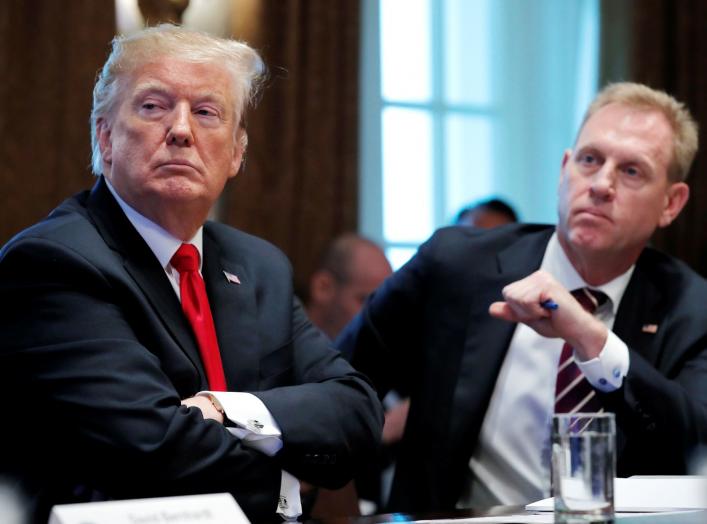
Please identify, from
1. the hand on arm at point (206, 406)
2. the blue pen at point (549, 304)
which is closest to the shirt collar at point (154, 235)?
the hand on arm at point (206, 406)

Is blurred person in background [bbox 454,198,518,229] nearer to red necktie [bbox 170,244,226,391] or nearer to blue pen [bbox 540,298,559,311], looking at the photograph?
blue pen [bbox 540,298,559,311]

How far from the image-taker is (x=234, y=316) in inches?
90.6

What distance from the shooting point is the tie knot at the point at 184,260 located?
228cm

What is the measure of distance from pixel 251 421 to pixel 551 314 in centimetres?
86

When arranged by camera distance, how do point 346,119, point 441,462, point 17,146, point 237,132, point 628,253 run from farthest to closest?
point 346,119 < point 17,146 < point 628,253 < point 441,462 < point 237,132

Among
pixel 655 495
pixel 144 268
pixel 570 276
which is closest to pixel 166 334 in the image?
pixel 144 268

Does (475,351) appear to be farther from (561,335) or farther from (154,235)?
(154,235)

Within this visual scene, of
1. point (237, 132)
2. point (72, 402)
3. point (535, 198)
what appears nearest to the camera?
point (72, 402)

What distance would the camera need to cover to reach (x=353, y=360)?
2893 mm

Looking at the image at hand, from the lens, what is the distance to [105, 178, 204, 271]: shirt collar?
2252mm

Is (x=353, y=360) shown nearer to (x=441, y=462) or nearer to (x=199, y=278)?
(x=441, y=462)

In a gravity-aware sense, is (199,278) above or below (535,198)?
above

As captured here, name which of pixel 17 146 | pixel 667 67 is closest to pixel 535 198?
pixel 667 67

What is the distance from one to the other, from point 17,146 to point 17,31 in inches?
20.7
